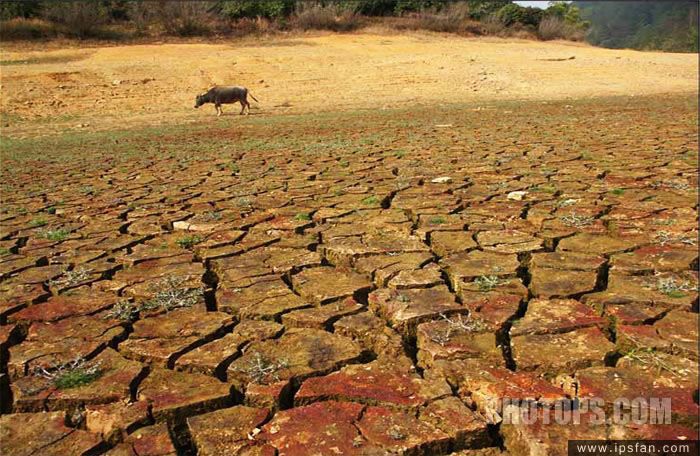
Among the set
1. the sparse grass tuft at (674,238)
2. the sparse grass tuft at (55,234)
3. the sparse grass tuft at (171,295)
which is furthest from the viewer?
the sparse grass tuft at (55,234)

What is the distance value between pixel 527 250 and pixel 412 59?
63.7 feet

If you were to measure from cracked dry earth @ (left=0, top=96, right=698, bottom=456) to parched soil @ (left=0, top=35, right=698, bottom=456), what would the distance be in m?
0.01

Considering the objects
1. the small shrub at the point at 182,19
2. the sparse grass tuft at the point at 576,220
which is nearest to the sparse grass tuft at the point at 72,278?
the sparse grass tuft at the point at 576,220

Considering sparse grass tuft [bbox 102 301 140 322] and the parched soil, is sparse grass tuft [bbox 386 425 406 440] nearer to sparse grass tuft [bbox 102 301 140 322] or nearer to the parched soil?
the parched soil

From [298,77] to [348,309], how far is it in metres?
17.8

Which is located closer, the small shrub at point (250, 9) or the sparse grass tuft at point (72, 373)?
the sparse grass tuft at point (72, 373)

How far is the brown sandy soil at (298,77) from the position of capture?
16.6 metres

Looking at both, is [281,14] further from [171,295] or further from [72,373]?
[72,373]

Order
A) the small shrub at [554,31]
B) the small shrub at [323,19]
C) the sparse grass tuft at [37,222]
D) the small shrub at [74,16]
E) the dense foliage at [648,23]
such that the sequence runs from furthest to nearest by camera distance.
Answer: the small shrub at [554,31] < the small shrub at [323,19] < the small shrub at [74,16] < the dense foliage at [648,23] < the sparse grass tuft at [37,222]

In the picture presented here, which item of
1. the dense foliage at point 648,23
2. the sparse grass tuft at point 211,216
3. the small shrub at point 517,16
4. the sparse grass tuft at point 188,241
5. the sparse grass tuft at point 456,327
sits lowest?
the sparse grass tuft at point 211,216

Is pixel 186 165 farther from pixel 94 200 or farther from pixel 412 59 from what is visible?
pixel 412 59

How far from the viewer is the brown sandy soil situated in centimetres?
1656

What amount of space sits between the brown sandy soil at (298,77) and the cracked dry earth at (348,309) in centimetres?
1091

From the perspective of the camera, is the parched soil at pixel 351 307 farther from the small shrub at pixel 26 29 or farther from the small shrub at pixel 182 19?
the small shrub at pixel 182 19
